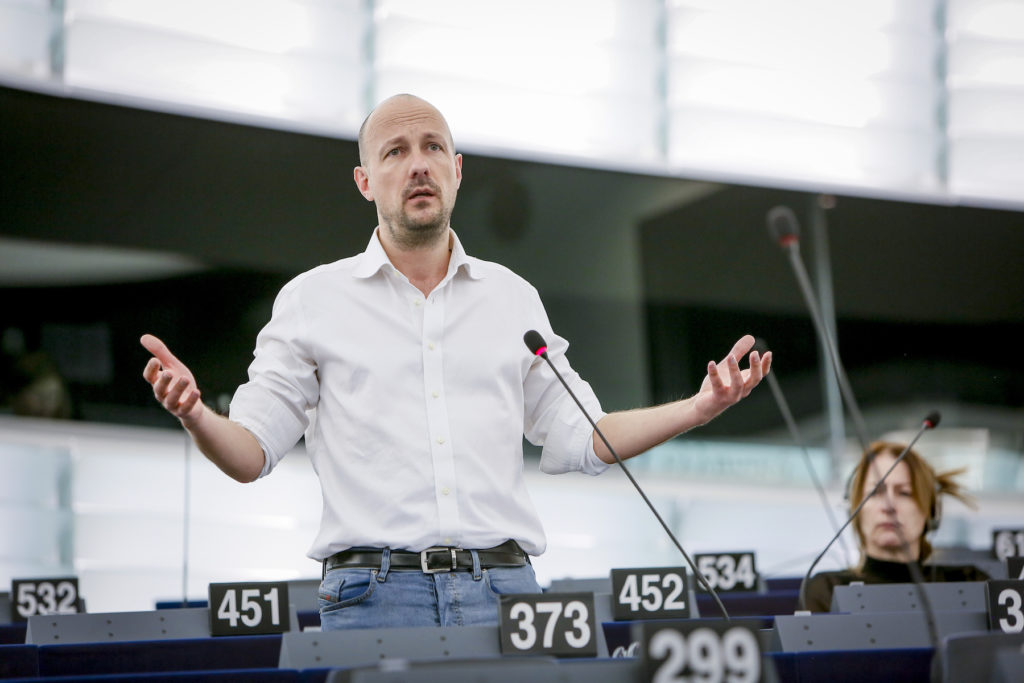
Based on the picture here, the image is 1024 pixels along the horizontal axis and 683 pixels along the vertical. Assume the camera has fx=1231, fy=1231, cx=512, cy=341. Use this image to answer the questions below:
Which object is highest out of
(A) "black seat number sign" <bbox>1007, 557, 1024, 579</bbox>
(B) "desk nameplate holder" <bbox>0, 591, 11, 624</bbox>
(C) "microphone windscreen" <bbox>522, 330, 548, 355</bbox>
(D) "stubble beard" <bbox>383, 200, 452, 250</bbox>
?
(D) "stubble beard" <bbox>383, 200, 452, 250</bbox>

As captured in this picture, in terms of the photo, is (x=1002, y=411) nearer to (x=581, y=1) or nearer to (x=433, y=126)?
(x=581, y=1)

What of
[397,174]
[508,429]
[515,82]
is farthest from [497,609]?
[515,82]

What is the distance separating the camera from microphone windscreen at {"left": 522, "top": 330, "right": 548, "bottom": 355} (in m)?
2.31

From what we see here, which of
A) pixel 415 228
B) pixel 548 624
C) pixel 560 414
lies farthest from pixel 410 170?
pixel 548 624

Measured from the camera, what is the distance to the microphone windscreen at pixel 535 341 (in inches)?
90.9

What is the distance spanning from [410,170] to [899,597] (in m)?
1.84

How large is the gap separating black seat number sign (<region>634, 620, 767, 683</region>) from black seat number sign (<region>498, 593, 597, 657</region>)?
0.49m

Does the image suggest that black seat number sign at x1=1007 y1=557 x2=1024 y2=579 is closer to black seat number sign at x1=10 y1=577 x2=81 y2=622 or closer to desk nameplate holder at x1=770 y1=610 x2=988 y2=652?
desk nameplate holder at x1=770 y1=610 x2=988 y2=652

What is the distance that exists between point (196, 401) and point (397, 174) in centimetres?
62

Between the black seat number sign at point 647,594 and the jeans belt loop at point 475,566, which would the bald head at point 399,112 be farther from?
the black seat number sign at point 647,594

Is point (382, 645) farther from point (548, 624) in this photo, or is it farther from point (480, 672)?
point (480, 672)

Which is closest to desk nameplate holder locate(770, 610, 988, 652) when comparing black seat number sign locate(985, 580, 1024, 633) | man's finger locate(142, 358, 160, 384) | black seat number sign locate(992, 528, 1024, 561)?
black seat number sign locate(985, 580, 1024, 633)

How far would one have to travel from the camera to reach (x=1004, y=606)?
2559 millimetres

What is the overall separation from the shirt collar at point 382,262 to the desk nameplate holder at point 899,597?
1.50 meters
